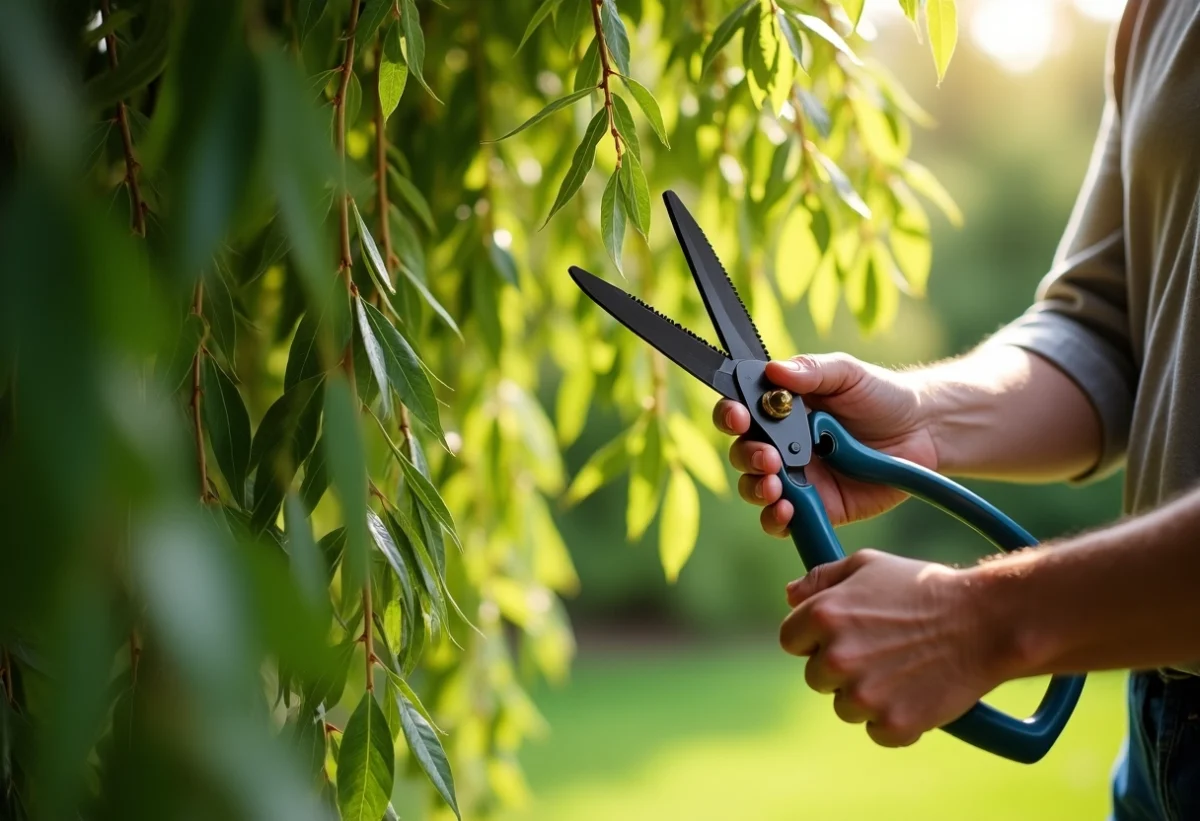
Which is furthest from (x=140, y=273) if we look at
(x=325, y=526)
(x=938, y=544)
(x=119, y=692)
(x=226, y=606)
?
(x=938, y=544)

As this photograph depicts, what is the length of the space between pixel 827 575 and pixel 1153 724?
1.04 feet

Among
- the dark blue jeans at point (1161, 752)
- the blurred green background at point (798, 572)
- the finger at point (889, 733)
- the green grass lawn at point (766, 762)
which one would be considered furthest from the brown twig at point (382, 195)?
the blurred green background at point (798, 572)

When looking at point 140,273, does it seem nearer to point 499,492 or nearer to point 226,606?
point 226,606

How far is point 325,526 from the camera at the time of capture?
4.18 ft

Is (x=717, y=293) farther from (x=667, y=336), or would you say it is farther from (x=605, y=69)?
(x=605, y=69)

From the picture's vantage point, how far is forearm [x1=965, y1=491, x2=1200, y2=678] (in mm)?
542

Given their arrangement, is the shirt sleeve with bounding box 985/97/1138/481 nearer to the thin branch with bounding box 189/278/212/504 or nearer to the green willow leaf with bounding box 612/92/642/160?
the green willow leaf with bounding box 612/92/642/160

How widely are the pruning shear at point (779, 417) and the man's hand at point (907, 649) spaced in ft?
0.48

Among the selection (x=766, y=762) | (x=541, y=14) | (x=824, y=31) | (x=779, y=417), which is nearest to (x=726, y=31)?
(x=824, y=31)

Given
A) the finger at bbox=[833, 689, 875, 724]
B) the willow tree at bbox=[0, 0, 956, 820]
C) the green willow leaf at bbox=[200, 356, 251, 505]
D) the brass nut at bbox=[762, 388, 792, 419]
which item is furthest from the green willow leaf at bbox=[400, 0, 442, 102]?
the finger at bbox=[833, 689, 875, 724]

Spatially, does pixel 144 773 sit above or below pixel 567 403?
below

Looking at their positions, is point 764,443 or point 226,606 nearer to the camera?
point 226,606

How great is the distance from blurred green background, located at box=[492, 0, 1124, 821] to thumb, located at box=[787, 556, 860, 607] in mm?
2523

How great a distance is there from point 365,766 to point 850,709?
28cm
